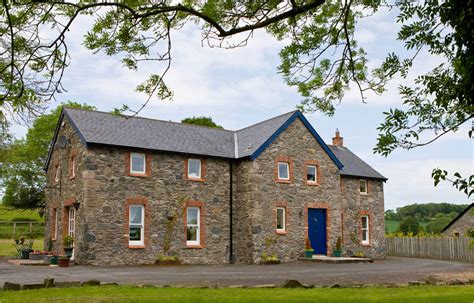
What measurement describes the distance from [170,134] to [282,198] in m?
6.89

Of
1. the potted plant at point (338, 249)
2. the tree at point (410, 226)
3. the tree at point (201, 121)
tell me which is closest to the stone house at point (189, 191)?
the potted plant at point (338, 249)

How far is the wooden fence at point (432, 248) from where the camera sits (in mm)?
32188

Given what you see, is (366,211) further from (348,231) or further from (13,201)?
(13,201)

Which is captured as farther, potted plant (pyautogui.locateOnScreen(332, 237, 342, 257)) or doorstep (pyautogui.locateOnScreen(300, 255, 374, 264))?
potted plant (pyautogui.locateOnScreen(332, 237, 342, 257))

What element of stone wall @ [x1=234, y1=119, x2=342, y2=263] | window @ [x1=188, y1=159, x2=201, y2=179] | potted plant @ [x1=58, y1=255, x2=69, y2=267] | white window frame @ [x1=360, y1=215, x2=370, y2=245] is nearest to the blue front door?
stone wall @ [x1=234, y1=119, x2=342, y2=263]

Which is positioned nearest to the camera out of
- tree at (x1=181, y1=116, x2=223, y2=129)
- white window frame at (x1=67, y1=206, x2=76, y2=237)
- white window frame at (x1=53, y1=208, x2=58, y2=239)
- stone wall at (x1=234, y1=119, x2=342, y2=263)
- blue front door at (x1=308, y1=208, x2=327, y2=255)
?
white window frame at (x1=67, y1=206, x2=76, y2=237)

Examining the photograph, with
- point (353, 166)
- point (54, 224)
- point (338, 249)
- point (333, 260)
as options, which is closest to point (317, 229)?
point (338, 249)

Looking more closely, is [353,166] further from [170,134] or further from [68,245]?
[68,245]

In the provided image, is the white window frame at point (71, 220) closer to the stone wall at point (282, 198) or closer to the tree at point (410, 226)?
the stone wall at point (282, 198)

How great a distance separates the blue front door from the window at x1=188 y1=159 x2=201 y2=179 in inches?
262

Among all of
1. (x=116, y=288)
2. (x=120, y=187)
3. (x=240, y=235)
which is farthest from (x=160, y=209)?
(x=116, y=288)

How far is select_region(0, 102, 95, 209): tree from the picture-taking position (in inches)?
1927

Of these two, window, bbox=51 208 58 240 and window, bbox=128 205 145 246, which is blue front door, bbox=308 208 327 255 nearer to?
window, bbox=128 205 145 246

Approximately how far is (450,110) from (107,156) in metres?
19.3
